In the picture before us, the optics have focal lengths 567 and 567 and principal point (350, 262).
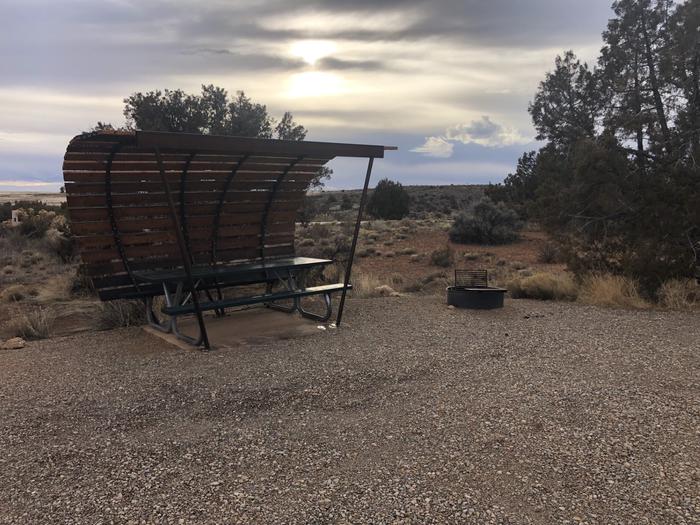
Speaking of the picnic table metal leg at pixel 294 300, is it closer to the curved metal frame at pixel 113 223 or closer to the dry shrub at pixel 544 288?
the curved metal frame at pixel 113 223

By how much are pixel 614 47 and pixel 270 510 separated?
56.4 ft

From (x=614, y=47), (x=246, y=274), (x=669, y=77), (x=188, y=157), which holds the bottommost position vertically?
(x=246, y=274)

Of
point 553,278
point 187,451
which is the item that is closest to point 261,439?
point 187,451

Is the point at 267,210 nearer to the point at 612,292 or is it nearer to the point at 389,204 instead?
the point at 612,292

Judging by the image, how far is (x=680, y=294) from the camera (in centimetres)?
906

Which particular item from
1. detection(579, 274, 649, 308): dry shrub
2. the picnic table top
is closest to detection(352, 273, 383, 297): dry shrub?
the picnic table top

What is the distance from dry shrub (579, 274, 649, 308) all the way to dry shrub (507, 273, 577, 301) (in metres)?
0.25

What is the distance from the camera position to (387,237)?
994 inches

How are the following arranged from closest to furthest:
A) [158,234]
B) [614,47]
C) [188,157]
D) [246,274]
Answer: [188,157] < [158,234] < [246,274] < [614,47]

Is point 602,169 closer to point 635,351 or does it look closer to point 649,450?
point 635,351

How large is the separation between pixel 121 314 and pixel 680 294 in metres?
8.68

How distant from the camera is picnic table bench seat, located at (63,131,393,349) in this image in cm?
629

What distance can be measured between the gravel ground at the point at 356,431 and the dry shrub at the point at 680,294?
88.8 inches

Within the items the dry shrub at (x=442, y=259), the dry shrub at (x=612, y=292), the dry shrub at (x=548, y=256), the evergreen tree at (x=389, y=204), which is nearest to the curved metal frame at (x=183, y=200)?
the dry shrub at (x=612, y=292)
